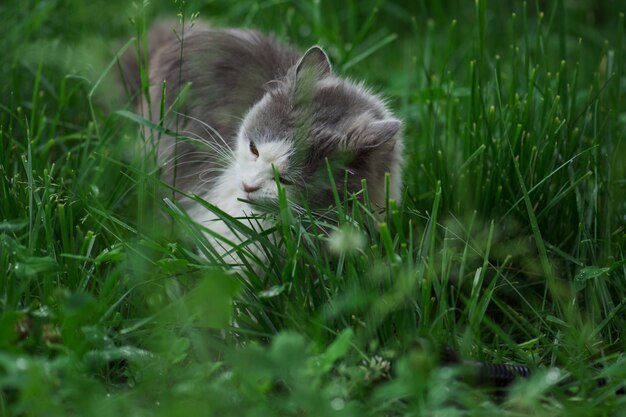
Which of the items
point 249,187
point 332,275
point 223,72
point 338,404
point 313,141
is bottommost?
point 338,404

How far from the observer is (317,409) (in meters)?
1.55

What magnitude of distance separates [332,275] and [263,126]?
0.64 meters

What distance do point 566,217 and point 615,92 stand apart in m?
0.64

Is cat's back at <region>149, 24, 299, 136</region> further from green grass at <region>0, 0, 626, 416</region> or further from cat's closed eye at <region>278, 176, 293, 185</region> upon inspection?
cat's closed eye at <region>278, 176, 293, 185</region>

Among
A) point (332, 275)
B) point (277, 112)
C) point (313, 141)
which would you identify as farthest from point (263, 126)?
point (332, 275)

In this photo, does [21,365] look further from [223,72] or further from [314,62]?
[223,72]

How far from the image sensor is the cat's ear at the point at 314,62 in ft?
8.35

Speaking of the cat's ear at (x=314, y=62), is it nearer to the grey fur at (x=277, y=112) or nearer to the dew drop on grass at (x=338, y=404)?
→ the grey fur at (x=277, y=112)

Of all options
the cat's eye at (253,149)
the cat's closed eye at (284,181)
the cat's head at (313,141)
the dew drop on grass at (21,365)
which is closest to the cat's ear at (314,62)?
the cat's head at (313,141)

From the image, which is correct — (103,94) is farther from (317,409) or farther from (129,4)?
(317,409)

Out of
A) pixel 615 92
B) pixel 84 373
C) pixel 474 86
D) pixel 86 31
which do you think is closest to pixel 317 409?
pixel 84 373

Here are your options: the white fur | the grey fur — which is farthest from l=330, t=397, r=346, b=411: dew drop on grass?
the grey fur

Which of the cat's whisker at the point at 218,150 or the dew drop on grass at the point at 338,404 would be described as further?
the cat's whisker at the point at 218,150

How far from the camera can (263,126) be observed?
2455 millimetres
